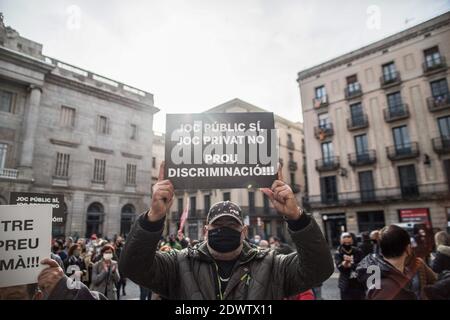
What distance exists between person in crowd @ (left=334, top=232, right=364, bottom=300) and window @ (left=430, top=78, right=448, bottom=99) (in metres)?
21.5

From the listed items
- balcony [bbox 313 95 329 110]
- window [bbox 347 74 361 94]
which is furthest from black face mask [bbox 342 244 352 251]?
balcony [bbox 313 95 329 110]

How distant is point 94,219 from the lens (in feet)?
76.5

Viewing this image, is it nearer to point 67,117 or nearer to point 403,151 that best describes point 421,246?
point 403,151

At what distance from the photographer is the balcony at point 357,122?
24250 millimetres

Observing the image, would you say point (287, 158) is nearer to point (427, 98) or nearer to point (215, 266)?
point (427, 98)

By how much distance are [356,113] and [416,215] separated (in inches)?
381

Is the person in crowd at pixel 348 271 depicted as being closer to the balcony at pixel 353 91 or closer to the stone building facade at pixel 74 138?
the stone building facade at pixel 74 138

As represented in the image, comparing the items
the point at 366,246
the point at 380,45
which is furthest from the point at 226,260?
the point at 380,45

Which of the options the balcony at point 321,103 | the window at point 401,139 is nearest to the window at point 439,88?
the window at point 401,139

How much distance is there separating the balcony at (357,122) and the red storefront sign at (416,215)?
7.53 m

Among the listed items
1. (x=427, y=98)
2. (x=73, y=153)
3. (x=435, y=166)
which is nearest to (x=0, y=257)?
(x=73, y=153)

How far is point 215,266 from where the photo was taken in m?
2.39

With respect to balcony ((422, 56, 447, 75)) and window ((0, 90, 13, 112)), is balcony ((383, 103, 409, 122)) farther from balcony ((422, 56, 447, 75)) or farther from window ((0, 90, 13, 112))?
window ((0, 90, 13, 112))
